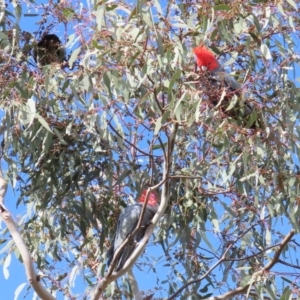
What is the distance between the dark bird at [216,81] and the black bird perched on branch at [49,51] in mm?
634

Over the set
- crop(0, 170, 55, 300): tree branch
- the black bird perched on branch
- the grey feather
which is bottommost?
crop(0, 170, 55, 300): tree branch

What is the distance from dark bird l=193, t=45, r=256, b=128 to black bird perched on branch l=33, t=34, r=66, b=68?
63 cm

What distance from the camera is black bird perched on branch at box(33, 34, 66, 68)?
10.9 ft

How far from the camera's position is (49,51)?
334 centimetres

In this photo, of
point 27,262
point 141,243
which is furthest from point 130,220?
point 27,262

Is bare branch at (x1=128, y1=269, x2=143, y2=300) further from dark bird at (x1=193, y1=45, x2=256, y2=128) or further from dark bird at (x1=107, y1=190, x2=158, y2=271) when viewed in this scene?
dark bird at (x1=193, y1=45, x2=256, y2=128)

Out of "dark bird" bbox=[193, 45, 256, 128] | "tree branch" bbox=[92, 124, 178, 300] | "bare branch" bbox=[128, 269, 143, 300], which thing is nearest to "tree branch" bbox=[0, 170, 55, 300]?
"tree branch" bbox=[92, 124, 178, 300]

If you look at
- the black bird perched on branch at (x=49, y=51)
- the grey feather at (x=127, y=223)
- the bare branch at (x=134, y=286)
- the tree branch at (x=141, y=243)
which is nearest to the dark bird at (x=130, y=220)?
the grey feather at (x=127, y=223)

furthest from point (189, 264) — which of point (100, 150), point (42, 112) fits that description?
point (42, 112)

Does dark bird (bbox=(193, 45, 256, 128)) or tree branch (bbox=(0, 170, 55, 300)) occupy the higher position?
dark bird (bbox=(193, 45, 256, 128))

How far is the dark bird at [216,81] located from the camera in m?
2.89

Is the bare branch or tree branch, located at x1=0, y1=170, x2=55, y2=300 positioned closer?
tree branch, located at x1=0, y1=170, x2=55, y2=300

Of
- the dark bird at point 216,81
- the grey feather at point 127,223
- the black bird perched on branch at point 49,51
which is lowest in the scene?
the grey feather at point 127,223

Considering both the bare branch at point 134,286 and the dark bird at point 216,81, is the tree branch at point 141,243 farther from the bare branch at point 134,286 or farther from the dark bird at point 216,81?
the bare branch at point 134,286
